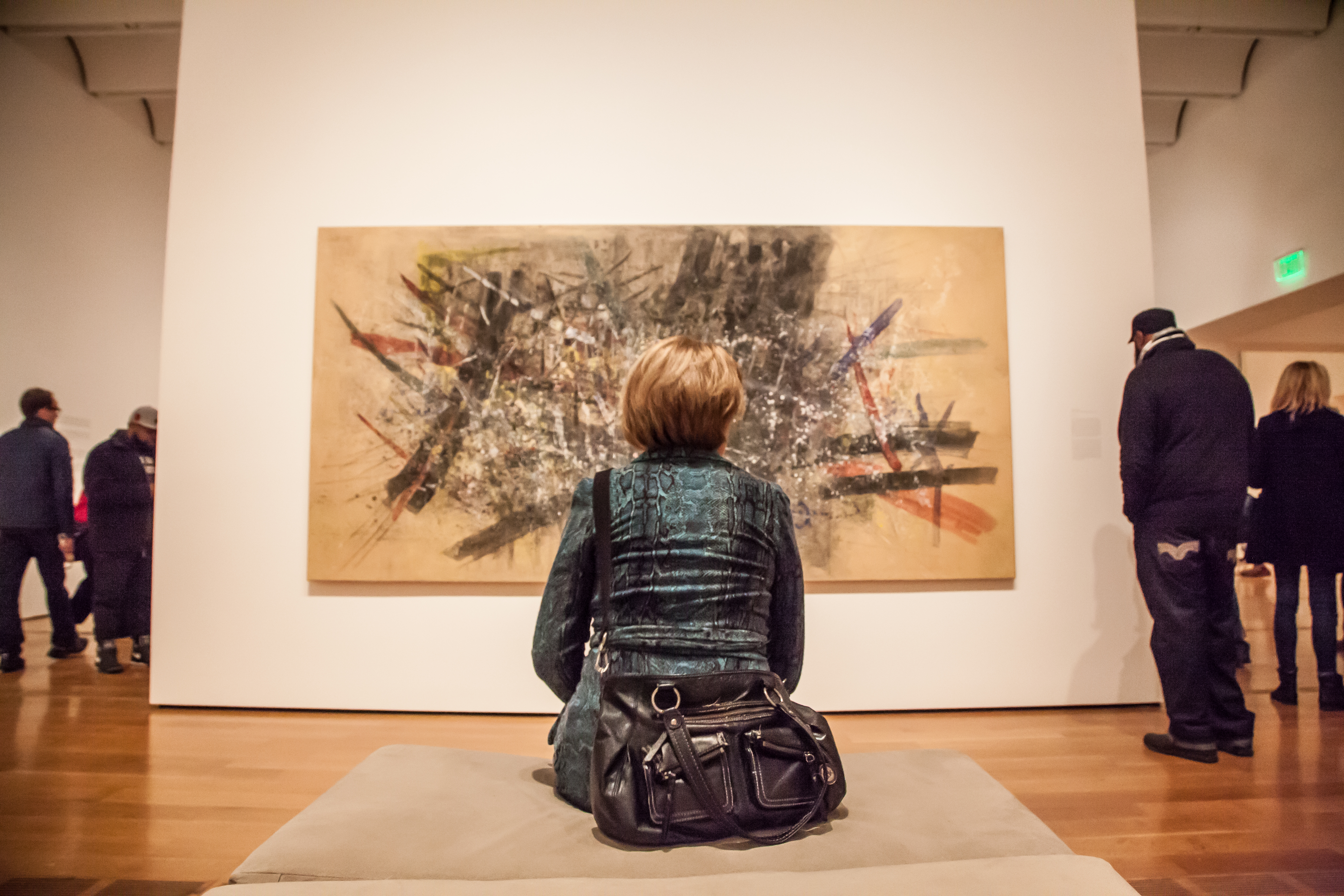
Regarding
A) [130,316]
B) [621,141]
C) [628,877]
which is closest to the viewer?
[628,877]

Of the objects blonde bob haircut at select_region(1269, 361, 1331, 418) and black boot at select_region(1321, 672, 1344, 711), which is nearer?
black boot at select_region(1321, 672, 1344, 711)

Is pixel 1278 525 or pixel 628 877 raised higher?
pixel 1278 525

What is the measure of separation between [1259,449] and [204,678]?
17.2 feet

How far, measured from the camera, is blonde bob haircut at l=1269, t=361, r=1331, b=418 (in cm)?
339

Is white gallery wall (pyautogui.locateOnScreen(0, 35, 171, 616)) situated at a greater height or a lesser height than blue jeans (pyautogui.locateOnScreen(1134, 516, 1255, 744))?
greater

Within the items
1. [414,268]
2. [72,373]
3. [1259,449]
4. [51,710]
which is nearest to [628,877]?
[414,268]

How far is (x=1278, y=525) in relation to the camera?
346 cm

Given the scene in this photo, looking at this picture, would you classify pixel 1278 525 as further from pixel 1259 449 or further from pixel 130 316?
pixel 130 316

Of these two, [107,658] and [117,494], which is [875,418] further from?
[107,658]

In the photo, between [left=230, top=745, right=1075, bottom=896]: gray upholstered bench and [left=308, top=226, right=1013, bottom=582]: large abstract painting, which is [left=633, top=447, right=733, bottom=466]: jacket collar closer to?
[left=230, top=745, right=1075, bottom=896]: gray upholstered bench

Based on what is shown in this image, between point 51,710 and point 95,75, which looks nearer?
point 51,710

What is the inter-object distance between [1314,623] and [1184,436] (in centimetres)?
167

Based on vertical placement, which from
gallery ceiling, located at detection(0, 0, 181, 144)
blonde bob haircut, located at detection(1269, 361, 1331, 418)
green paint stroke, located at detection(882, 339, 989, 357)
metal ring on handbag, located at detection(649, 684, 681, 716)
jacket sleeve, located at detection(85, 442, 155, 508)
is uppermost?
gallery ceiling, located at detection(0, 0, 181, 144)

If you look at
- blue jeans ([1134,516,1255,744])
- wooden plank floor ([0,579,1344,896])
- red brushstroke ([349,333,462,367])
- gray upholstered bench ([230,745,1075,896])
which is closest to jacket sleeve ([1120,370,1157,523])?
blue jeans ([1134,516,1255,744])
